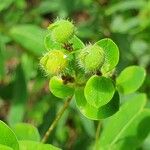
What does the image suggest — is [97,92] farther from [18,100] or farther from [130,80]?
[18,100]

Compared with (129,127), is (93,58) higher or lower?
higher

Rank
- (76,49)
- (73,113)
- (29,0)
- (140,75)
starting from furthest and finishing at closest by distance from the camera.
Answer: (29,0)
(73,113)
(140,75)
(76,49)

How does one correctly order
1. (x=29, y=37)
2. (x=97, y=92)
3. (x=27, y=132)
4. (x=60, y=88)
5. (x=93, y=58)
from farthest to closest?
1. (x=29, y=37)
2. (x=27, y=132)
3. (x=60, y=88)
4. (x=97, y=92)
5. (x=93, y=58)

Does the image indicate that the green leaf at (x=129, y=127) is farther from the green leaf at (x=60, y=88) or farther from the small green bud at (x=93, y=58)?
the small green bud at (x=93, y=58)

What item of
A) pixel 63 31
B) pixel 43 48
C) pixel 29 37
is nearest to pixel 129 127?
pixel 63 31

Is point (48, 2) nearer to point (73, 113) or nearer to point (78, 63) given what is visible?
point (73, 113)

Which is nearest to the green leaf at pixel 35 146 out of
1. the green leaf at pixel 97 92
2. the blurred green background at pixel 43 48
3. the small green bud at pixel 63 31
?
the green leaf at pixel 97 92

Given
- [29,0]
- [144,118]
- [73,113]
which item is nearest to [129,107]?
[144,118]
